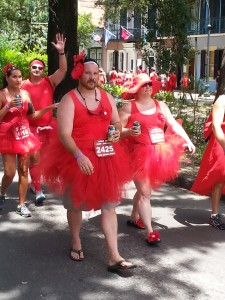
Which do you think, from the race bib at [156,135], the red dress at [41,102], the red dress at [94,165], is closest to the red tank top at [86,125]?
the red dress at [94,165]

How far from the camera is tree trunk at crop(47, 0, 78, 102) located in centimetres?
1368

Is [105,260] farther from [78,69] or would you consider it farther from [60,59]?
[60,59]

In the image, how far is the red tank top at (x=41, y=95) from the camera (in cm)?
688

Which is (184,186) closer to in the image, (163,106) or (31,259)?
(163,106)

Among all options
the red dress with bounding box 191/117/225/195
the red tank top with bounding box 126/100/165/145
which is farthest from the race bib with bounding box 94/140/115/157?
the red dress with bounding box 191/117/225/195

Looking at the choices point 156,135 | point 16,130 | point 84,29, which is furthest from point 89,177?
point 84,29

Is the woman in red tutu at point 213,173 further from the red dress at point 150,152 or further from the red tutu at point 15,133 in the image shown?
the red tutu at point 15,133

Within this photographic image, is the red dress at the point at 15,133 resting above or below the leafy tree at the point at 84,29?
below

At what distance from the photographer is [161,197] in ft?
25.3

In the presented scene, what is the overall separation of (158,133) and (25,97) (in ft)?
6.00

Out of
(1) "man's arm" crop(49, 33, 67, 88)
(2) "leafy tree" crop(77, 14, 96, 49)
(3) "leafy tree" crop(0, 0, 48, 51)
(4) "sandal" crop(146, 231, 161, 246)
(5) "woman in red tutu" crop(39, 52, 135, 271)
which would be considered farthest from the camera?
(2) "leafy tree" crop(77, 14, 96, 49)

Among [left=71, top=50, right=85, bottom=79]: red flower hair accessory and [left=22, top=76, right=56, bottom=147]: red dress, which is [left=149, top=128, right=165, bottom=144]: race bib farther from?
[left=22, top=76, right=56, bottom=147]: red dress

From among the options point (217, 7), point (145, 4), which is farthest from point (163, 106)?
point (217, 7)

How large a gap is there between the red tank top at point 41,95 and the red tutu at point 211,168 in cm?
216
